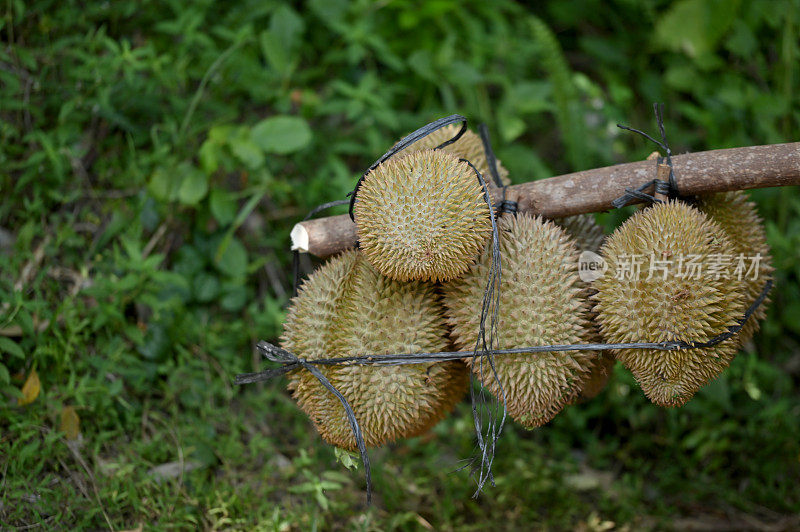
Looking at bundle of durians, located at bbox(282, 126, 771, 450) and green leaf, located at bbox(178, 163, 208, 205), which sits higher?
bundle of durians, located at bbox(282, 126, 771, 450)

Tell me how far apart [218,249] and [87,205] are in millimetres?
812

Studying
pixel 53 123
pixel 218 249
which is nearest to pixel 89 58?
pixel 53 123

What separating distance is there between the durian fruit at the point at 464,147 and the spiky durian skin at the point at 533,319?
42cm

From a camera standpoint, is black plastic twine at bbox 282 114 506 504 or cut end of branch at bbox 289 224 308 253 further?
cut end of branch at bbox 289 224 308 253

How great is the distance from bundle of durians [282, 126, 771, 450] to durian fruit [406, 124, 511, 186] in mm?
324

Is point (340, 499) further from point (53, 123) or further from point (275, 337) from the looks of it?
point (53, 123)

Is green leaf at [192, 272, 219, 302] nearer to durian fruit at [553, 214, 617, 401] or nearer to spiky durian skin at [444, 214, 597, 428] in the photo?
spiky durian skin at [444, 214, 597, 428]

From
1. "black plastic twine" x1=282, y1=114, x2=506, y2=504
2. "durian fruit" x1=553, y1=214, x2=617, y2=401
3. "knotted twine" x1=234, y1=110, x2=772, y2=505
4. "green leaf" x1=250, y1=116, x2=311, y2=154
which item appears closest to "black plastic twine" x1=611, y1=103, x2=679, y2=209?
"knotted twine" x1=234, y1=110, x2=772, y2=505

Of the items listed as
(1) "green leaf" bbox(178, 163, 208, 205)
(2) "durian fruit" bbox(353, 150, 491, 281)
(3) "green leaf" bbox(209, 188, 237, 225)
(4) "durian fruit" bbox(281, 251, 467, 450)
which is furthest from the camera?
(3) "green leaf" bbox(209, 188, 237, 225)

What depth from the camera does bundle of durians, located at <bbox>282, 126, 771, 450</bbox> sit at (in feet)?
5.86

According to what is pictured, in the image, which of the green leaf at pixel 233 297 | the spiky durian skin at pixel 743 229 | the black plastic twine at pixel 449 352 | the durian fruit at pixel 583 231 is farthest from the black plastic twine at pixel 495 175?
the green leaf at pixel 233 297

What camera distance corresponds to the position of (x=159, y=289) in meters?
3.18

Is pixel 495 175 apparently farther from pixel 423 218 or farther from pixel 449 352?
pixel 449 352

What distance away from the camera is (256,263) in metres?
3.70
